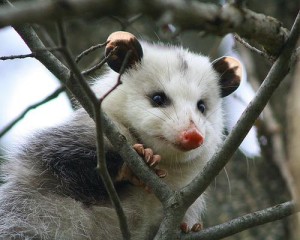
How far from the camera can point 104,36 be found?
441cm

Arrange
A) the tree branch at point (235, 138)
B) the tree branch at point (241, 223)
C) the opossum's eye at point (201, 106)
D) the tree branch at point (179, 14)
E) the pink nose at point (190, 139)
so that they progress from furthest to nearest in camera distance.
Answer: the opossum's eye at point (201, 106) → the pink nose at point (190, 139) → the tree branch at point (241, 223) → the tree branch at point (235, 138) → the tree branch at point (179, 14)

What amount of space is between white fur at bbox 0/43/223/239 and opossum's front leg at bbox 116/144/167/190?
0.13 metres

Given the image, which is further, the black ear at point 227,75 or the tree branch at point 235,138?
the black ear at point 227,75

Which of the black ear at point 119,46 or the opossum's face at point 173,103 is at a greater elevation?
the black ear at point 119,46

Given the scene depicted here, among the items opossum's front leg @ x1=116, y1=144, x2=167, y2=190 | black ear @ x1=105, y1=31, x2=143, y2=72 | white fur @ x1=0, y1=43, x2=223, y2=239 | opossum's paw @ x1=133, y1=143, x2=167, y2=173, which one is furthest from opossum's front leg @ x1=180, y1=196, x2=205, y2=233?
black ear @ x1=105, y1=31, x2=143, y2=72

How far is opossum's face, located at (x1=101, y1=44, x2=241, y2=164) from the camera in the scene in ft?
8.39

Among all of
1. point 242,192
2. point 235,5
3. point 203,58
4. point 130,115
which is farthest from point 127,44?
point 242,192

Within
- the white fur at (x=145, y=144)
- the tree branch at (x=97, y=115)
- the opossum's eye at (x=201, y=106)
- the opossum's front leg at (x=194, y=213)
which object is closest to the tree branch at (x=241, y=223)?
the tree branch at (x=97, y=115)

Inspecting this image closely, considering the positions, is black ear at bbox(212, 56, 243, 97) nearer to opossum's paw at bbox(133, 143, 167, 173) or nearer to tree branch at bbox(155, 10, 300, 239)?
opossum's paw at bbox(133, 143, 167, 173)

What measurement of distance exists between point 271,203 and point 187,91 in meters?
1.49

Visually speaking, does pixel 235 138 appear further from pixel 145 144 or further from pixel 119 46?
pixel 119 46

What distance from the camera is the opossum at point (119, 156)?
264 cm

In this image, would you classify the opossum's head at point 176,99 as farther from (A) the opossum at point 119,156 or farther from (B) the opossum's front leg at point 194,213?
(B) the opossum's front leg at point 194,213

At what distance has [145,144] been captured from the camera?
9.03 ft
